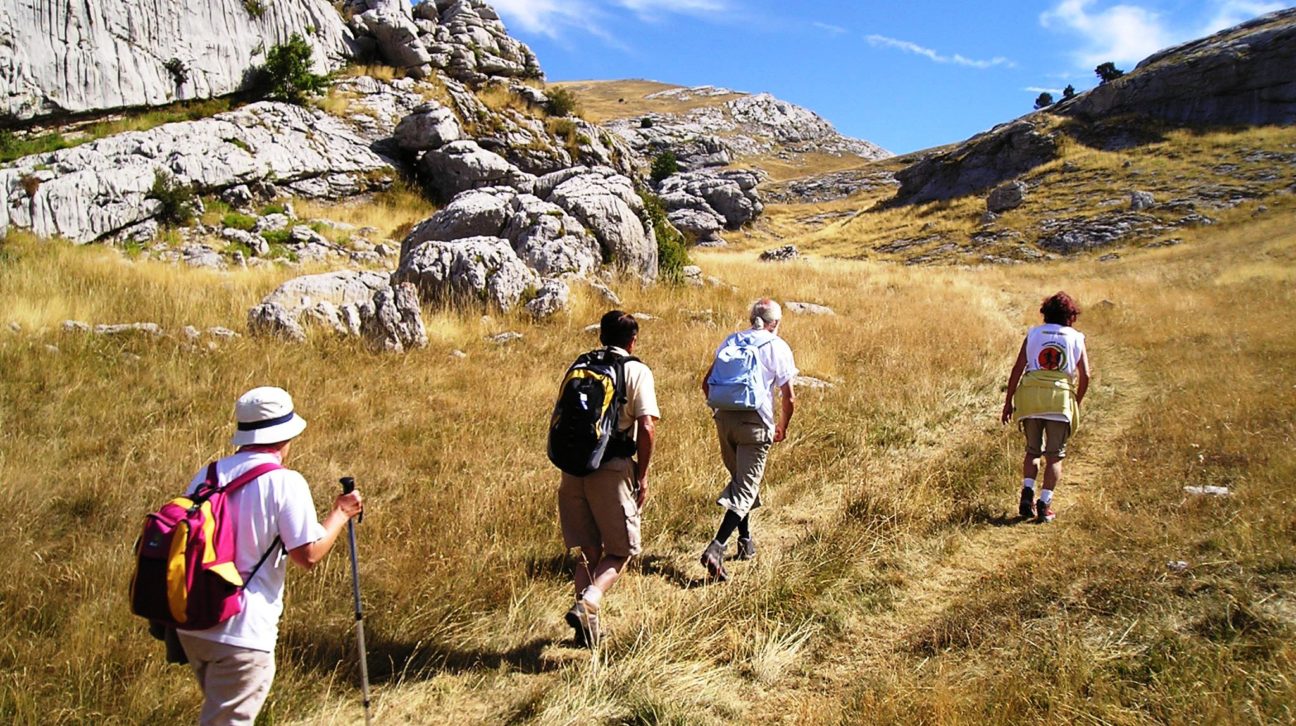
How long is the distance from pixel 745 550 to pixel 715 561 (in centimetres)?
46

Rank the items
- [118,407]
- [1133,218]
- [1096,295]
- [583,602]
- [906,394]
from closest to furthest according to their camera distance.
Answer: [583,602] < [118,407] < [906,394] < [1096,295] < [1133,218]

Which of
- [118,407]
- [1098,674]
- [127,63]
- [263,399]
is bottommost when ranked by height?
[1098,674]

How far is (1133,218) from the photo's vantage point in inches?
1280

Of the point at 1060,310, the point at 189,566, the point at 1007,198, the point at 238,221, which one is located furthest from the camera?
the point at 1007,198

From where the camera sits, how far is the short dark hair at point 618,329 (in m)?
3.98

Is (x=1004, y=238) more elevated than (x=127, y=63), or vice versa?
(x=127, y=63)

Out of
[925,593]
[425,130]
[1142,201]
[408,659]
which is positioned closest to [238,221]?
[425,130]

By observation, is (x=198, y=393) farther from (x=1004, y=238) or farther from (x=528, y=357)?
(x=1004, y=238)

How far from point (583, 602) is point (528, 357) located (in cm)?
600

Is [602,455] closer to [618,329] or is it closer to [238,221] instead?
[618,329]

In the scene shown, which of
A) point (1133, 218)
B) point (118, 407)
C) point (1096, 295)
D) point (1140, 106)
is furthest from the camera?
point (1140, 106)

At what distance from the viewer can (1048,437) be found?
5.70 metres

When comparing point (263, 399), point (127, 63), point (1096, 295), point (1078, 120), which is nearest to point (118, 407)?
point (263, 399)

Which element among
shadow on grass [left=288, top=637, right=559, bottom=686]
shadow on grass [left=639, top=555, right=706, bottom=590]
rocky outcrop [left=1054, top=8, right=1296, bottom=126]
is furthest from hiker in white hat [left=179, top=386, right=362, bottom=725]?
rocky outcrop [left=1054, top=8, right=1296, bottom=126]
